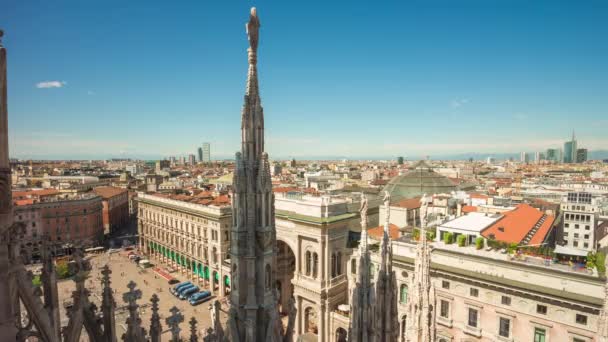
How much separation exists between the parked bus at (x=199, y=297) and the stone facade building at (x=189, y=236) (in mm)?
1622

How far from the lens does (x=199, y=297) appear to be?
4381 centimetres

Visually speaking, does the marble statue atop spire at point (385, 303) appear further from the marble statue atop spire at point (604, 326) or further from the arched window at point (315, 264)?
the arched window at point (315, 264)

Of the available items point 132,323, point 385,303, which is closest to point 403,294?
point 385,303

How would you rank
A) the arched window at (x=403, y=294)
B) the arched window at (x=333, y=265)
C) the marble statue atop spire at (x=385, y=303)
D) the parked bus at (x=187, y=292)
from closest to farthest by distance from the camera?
the marble statue atop spire at (x=385, y=303), the arched window at (x=403, y=294), the arched window at (x=333, y=265), the parked bus at (x=187, y=292)

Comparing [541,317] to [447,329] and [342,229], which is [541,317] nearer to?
[447,329]

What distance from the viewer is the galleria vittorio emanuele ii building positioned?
5.43 meters

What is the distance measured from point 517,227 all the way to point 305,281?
21241mm

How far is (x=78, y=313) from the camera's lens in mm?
5543

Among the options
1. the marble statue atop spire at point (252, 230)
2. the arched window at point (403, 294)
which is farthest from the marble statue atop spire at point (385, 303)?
the arched window at point (403, 294)

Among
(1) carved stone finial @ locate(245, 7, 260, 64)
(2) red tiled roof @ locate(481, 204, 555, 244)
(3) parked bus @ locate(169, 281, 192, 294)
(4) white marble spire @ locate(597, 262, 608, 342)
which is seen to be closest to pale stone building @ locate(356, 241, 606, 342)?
(2) red tiled roof @ locate(481, 204, 555, 244)

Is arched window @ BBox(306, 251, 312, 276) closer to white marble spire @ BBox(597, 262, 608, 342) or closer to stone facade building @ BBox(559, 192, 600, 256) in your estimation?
white marble spire @ BBox(597, 262, 608, 342)

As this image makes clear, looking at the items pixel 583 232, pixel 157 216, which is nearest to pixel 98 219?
pixel 157 216

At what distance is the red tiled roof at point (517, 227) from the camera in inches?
1105

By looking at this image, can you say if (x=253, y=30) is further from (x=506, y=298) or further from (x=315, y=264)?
(x=315, y=264)
